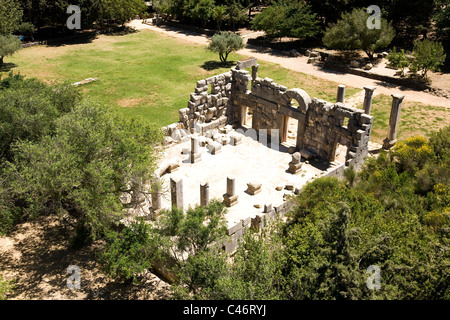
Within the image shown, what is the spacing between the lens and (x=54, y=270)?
20188 millimetres

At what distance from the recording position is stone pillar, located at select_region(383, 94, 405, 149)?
28.9 metres

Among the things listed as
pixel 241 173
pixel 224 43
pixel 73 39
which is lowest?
pixel 241 173

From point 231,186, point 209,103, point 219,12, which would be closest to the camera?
point 231,186

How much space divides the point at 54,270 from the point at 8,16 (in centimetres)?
3895

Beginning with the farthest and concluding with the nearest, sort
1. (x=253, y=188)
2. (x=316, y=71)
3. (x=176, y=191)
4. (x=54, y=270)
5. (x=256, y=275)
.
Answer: (x=316, y=71) → (x=253, y=188) → (x=176, y=191) → (x=54, y=270) → (x=256, y=275)

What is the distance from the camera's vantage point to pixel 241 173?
27672 mm

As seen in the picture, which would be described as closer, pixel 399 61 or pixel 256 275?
pixel 256 275

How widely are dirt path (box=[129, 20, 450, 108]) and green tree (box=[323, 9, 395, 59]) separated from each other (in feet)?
11.2

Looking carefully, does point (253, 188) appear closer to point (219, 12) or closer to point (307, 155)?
point (307, 155)

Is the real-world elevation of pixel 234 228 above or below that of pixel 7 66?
below

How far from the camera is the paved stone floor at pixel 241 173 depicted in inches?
979

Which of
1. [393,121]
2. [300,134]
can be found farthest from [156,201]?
[393,121]

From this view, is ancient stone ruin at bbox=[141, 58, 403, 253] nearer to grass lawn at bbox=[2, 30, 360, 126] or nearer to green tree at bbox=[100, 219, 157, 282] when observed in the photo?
green tree at bbox=[100, 219, 157, 282]

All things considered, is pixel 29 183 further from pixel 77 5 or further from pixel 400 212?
pixel 77 5
